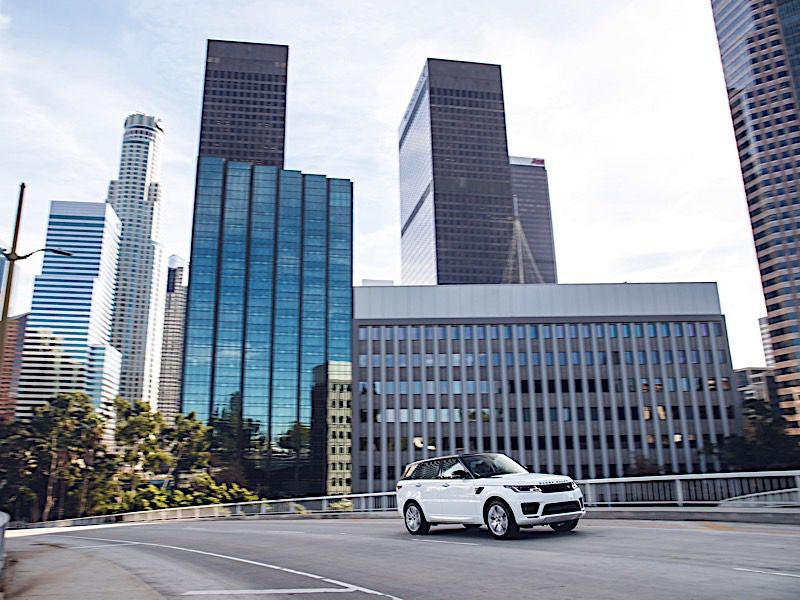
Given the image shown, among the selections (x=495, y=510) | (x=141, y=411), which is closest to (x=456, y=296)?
(x=141, y=411)

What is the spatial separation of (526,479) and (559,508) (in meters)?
0.82

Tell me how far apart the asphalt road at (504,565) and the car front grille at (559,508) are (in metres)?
0.52

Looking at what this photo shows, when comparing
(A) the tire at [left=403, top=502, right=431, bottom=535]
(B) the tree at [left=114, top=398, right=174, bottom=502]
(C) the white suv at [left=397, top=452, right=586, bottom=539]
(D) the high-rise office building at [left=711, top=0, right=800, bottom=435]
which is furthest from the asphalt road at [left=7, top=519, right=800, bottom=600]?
(D) the high-rise office building at [left=711, top=0, right=800, bottom=435]

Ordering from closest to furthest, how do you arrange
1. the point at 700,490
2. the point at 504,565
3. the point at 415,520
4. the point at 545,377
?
the point at 504,565 → the point at 415,520 → the point at 700,490 → the point at 545,377

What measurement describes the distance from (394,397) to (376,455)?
293 inches

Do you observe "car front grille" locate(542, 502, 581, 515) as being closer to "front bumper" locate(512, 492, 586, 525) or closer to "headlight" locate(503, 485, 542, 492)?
"front bumper" locate(512, 492, 586, 525)

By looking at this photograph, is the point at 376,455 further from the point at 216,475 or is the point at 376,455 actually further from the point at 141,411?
the point at 216,475

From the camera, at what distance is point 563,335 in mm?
81812

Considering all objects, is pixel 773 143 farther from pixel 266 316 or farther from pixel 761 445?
pixel 266 316

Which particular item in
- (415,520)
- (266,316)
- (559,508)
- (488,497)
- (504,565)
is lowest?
(504,565)

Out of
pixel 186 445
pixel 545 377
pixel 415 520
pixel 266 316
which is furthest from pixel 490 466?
pixel 266 316

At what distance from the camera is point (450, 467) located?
13.5 meters

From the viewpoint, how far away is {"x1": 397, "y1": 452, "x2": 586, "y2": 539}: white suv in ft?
38.2

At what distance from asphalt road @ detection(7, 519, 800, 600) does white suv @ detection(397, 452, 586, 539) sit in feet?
1.31
